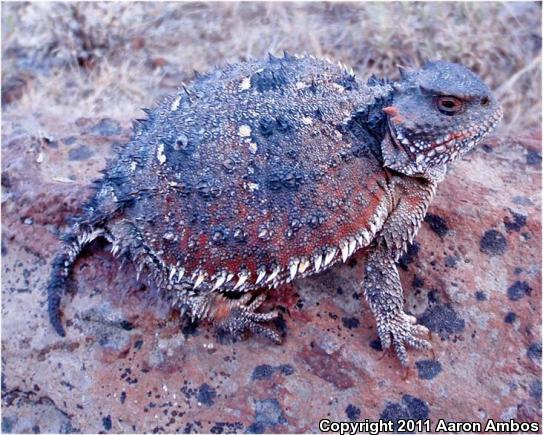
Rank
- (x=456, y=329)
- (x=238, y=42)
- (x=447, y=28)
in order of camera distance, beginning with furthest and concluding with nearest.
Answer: (x=238, y=42) < (x=447, y=28) < (x=456, y=329)

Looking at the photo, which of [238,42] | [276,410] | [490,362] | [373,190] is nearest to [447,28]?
[238,42]

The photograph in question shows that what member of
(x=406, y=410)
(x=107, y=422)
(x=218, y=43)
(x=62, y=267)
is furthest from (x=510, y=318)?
(x=218, y=43)

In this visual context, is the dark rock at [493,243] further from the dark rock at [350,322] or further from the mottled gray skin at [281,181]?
the dark rock at [350,322]

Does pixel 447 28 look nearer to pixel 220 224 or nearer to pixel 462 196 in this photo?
pixel 462 196

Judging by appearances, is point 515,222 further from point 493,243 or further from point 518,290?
point 518,290

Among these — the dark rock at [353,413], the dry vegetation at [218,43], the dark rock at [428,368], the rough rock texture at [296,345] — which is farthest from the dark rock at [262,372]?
the dry vegetation at [218,43]

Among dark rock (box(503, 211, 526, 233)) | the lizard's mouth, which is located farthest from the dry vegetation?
the lizard's mouth
